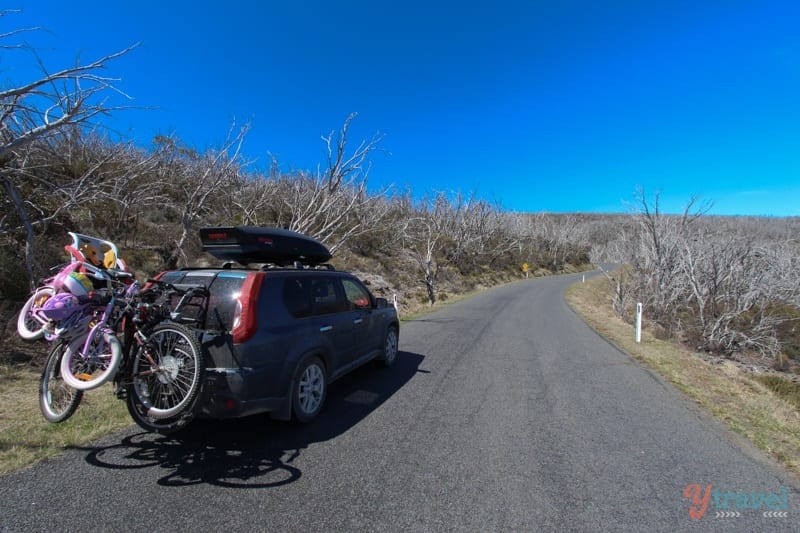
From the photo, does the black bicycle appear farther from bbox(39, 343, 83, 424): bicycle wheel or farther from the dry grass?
the dry grass

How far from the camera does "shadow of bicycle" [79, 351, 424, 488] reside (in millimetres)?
3516

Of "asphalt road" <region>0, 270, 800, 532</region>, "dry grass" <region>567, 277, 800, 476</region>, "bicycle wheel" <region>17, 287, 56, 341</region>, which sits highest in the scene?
"bicycle wheel" <region>17, 287, 56, 341</region>

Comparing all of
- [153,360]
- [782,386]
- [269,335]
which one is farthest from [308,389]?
[782,386]

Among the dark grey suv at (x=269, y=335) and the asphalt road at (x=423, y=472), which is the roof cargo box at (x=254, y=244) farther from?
the asphalt road at (x=423, y=472)

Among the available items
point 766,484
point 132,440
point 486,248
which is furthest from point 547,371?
point 486,248

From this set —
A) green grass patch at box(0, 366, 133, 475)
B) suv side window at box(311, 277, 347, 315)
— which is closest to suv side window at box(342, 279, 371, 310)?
suv side window at box(311, 277, 347, 315)

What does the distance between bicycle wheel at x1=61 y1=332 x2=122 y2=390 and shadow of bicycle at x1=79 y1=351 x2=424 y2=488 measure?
73 centimetres

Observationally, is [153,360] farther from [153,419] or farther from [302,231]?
[302,231]

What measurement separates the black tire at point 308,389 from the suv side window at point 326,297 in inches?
25.3

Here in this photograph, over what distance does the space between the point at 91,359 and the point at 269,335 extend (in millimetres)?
1514

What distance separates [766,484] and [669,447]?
32.2 inches

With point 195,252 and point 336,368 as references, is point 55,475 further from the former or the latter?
point 195,252

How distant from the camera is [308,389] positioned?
4.70 metres

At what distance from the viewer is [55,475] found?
341 centimetres
